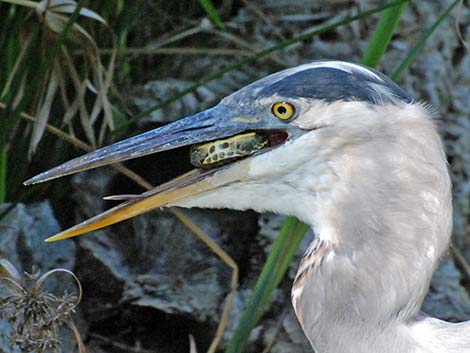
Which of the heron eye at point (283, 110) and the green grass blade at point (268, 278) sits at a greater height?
the heron eye at point (283, 110)

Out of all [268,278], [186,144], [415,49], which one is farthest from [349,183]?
[415,49]

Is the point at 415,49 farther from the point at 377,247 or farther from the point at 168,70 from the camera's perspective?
the point at 168,70

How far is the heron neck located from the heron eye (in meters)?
0.12

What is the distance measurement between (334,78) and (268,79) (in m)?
0.12

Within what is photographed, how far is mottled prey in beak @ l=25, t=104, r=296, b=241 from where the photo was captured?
180 cm

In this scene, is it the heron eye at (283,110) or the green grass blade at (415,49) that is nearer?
the heron eye at (283,110)

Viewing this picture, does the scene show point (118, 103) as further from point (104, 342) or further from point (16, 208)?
point (104, 342)

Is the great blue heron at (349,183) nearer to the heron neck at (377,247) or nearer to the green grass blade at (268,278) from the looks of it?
the heron neck at (377,247)

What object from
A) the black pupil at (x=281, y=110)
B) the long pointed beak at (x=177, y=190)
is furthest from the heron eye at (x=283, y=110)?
the long pointed beak at (x=177, y=190)

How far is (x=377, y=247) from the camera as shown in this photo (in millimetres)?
A: 1768

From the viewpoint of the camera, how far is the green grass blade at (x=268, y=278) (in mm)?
2248

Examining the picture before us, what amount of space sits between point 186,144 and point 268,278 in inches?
21.0

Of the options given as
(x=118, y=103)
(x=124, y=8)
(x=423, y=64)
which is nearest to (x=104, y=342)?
(x=118, y=103)

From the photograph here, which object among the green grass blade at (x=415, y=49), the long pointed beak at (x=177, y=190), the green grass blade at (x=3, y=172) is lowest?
the green grass blade at (x=3, y=172)
